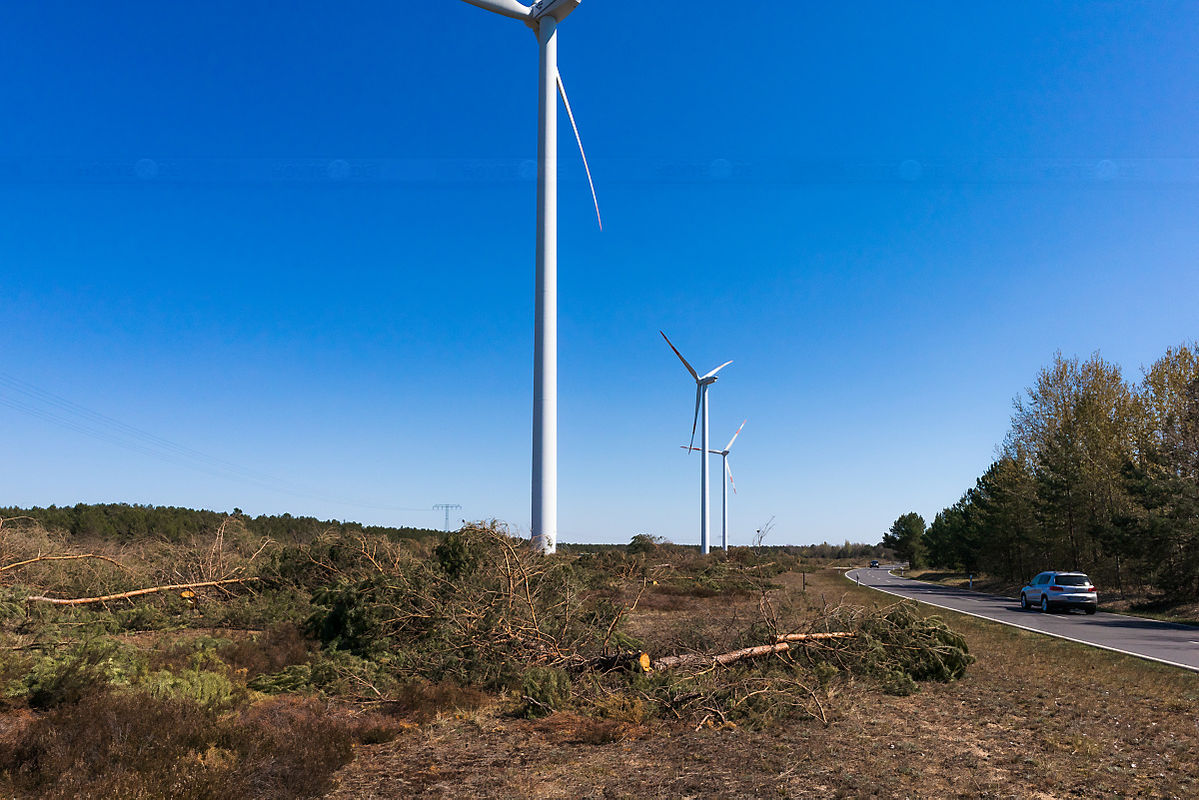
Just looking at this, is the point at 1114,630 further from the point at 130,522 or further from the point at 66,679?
the point at 130,522

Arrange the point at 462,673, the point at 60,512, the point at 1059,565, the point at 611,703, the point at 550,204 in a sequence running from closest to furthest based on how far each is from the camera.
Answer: the point at 611,703, the point at 462,673, the point at 550,204, the point at 1059,565, the point at 60,512

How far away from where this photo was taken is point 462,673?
35.3 ft

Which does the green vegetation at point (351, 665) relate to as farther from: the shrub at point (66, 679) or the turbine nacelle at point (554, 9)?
the turbine nacelle at point (554, 9)

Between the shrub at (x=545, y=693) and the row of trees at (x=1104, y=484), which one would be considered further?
the row of trees at (x=1104, y=484)

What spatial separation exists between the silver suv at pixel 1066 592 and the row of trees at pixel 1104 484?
4.17 m

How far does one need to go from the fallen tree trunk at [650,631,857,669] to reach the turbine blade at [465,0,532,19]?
2022 centimetres

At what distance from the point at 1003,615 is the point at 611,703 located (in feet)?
66.5

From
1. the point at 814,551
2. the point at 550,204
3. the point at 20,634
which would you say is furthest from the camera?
the point at 814,551

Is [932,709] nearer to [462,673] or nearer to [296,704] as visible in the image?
[462,673]

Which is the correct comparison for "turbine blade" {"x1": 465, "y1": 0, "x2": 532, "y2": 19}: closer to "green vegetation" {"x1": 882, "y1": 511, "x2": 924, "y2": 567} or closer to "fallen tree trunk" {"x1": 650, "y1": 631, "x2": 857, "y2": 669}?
"fallen tree trunk" {"x1": 650, "y1": 631, "x2": 857, "y2": 669}

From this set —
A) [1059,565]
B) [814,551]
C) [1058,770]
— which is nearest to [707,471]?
[1059,565]

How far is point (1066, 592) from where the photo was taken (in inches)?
976

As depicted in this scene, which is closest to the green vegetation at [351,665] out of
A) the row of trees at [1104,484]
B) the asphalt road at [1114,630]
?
the asphalt road at [1114,630]

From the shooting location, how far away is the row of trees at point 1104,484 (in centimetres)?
2698
